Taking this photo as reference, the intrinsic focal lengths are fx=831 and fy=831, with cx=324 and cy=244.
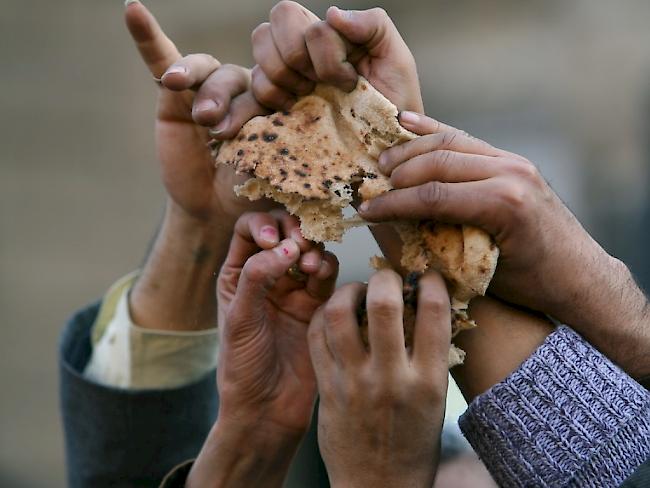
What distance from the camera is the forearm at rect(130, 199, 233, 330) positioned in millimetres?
1521

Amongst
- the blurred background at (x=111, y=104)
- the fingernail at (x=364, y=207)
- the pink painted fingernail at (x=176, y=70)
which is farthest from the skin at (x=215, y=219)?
the blurred background at (x=111, y=104)

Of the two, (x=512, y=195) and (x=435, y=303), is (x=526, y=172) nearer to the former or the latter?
(x=512, y=195)

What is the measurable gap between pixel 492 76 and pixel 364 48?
296 centimetres

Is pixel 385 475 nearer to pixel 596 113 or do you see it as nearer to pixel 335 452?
pixel 335 452

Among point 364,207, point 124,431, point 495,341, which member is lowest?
point 124,431

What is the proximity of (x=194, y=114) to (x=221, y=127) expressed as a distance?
0.14 ft

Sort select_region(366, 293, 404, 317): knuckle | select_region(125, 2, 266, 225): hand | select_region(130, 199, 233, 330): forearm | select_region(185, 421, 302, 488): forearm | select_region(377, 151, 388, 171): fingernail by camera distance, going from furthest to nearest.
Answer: select_region(130, 199, 233, 330): forearm < select_region(185, 421, 302, 488): forearm < select_region(125, 2, 266, 225): hand < select_region(377, 151, 388, 171): fingernail < select_region(366, 293, 404, 317): knuckle

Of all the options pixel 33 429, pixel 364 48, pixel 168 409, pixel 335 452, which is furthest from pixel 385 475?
pixel 33 429

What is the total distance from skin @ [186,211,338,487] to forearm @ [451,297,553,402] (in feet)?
0.65

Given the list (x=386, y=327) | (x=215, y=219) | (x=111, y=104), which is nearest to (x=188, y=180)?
(x=215, y=219)

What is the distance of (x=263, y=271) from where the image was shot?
40.1 inches

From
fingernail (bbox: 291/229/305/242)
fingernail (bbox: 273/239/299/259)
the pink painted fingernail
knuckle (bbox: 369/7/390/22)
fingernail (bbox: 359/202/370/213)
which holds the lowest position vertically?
fingernail (bbox: 273/239/299/259)

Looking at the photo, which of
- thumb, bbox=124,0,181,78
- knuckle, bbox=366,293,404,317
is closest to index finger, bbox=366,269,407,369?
knuckle, bbox=366,293,404,317

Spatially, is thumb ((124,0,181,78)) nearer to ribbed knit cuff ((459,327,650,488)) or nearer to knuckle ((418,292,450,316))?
knuckle ((418,292,450,316))
